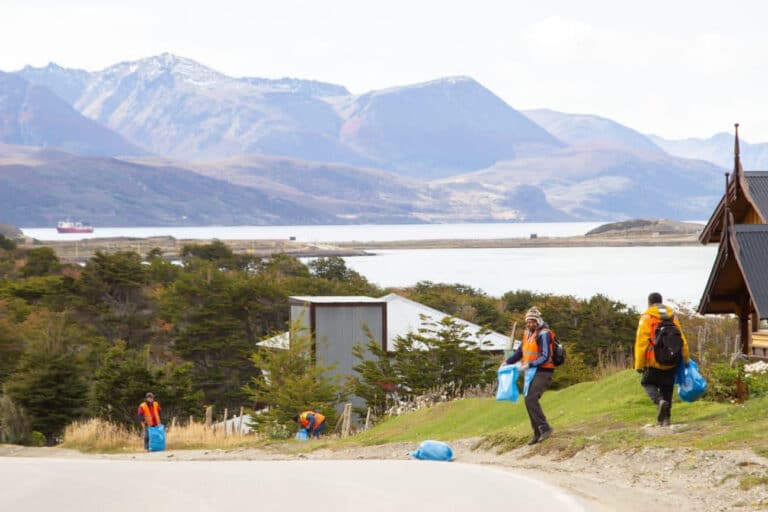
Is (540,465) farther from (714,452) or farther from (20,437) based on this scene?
(20,437)

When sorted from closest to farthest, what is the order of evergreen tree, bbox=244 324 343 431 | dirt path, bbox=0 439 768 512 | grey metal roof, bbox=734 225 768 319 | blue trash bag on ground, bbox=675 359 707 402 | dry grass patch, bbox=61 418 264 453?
dirt path, bbox=0 439 768 512
blue trash bag on ground, bbox=675 359 707 402
grey metal roof, bbox=734 225 768 319
dry grass patch, bbox=61 418 264 453
evergreen tree, bbox=244 324 343 431

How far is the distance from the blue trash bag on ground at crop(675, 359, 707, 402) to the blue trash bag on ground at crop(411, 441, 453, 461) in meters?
3.31

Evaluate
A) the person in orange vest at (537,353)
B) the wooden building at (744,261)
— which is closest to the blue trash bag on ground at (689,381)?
the person in orange vest at (537,353)

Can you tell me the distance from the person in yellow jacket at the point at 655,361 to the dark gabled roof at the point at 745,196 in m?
9.89

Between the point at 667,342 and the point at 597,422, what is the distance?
269cm

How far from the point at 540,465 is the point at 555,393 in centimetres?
957

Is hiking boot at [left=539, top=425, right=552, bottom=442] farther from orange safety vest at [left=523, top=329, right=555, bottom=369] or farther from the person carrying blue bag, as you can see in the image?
the person carrying blue bag

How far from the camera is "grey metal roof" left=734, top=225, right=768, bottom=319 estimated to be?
76.6 feet

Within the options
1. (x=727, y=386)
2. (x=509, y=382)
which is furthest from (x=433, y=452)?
(x=727, y=386)

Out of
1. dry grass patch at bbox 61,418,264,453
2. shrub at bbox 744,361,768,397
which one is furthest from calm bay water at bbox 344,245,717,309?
shrub at bbox 744,361,768,397

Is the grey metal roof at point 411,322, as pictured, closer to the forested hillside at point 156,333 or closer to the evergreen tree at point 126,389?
the forested hillside at point 156,333

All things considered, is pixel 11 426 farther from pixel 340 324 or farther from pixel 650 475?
pixel 650 475

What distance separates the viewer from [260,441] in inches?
1008

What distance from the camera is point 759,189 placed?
2605 centimetres
